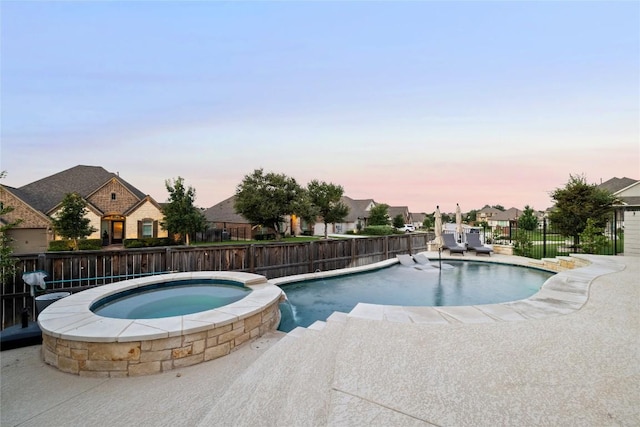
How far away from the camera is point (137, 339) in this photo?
3.60 metres

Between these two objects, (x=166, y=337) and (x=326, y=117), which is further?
(x=326, y=117)

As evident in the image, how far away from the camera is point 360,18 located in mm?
9547

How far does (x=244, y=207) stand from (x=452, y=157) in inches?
677

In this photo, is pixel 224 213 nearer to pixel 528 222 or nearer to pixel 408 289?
pixel 408 289

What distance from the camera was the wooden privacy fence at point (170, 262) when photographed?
616cm

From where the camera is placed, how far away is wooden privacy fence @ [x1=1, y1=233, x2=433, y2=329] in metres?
6.16

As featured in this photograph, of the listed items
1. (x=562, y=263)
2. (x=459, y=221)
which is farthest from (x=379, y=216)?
(x=562, y=263)

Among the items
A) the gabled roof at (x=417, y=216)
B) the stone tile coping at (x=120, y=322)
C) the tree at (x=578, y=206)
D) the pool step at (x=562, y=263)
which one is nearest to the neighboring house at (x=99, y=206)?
the stone tile coping at (x=120, y=322)

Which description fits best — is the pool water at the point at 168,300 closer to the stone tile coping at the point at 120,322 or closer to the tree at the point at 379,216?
the stone tile coping at the point at 120,322

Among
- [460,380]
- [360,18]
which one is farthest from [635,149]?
[460,380]

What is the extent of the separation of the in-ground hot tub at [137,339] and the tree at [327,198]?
30062 mm

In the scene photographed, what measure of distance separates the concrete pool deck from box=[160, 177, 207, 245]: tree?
1876 centimetres

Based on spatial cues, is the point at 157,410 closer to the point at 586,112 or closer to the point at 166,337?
the point at 166,337

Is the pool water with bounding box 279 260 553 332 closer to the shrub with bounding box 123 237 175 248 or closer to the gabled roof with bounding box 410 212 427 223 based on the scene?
the shrub with bounding box 123 237 175 248
